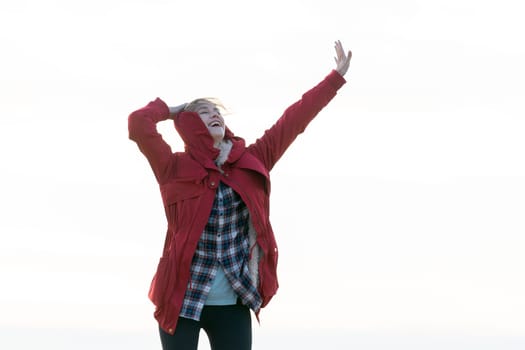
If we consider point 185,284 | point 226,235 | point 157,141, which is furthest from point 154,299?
point 157,141

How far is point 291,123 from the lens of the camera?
5.54 m

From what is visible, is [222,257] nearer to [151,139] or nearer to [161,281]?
[161,281]

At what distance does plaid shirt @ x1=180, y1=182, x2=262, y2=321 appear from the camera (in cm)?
513

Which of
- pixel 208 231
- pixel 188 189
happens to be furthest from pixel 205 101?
pixel 208 231

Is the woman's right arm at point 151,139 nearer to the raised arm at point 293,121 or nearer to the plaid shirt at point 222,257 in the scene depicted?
the plaid shirt at point 222,257

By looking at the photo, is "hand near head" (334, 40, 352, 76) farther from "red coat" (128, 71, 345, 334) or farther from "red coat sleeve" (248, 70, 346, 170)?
"red coat" (128, 71, 345, 334)

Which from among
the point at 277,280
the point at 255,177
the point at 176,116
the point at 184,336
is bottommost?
the point at 184,336

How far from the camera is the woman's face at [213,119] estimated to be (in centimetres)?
530

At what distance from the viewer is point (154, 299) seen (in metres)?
5.22

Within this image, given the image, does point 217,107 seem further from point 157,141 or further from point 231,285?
point 231,285

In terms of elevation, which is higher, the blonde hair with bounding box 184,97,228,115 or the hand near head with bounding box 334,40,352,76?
the hand near head with bounding box 334,40,352,76

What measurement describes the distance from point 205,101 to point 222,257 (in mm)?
959

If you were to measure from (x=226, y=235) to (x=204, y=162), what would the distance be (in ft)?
1.49

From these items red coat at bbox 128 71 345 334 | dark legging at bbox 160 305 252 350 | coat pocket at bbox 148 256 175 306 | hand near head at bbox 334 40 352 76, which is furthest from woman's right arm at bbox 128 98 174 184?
hand near head at bbox 334 40 352 76
